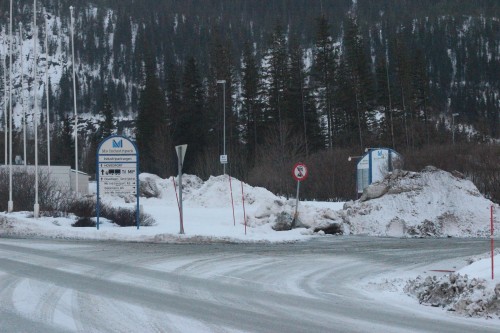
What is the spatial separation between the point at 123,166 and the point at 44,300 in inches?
497

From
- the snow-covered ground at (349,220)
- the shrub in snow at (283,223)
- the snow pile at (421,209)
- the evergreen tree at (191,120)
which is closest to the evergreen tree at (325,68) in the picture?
the evergreen tree at (191,120)

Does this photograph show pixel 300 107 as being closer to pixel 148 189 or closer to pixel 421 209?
pixel 148 189

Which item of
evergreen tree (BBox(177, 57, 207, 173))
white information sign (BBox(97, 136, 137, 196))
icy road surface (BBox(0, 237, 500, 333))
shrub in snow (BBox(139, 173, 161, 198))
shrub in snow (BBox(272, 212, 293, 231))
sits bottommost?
icy road surface (BBox(0, 237, 500, 333))

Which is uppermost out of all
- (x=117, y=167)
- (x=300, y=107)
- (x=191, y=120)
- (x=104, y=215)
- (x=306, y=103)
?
(x=306, y=103)

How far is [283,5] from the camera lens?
181m

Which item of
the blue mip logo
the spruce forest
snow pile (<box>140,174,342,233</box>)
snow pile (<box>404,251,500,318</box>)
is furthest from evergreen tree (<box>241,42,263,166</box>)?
snow pile (<box>404,251,500,318</box>)

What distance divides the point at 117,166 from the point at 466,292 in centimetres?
1493

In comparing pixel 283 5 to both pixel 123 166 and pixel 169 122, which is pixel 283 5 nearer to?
pixel 169 122

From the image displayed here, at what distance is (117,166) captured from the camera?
22.3 meters

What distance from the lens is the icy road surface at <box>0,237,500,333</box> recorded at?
8531 millimetres

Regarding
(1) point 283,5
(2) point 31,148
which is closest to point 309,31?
(1) point 283,5

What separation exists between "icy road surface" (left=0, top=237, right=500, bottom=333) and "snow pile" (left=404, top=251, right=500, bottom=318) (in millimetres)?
221

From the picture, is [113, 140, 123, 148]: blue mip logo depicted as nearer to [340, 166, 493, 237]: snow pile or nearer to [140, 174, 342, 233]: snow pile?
[140, 174, 342, 233]: snow pile

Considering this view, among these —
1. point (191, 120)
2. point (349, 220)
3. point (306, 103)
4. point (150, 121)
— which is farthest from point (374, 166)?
point (150, 121)
